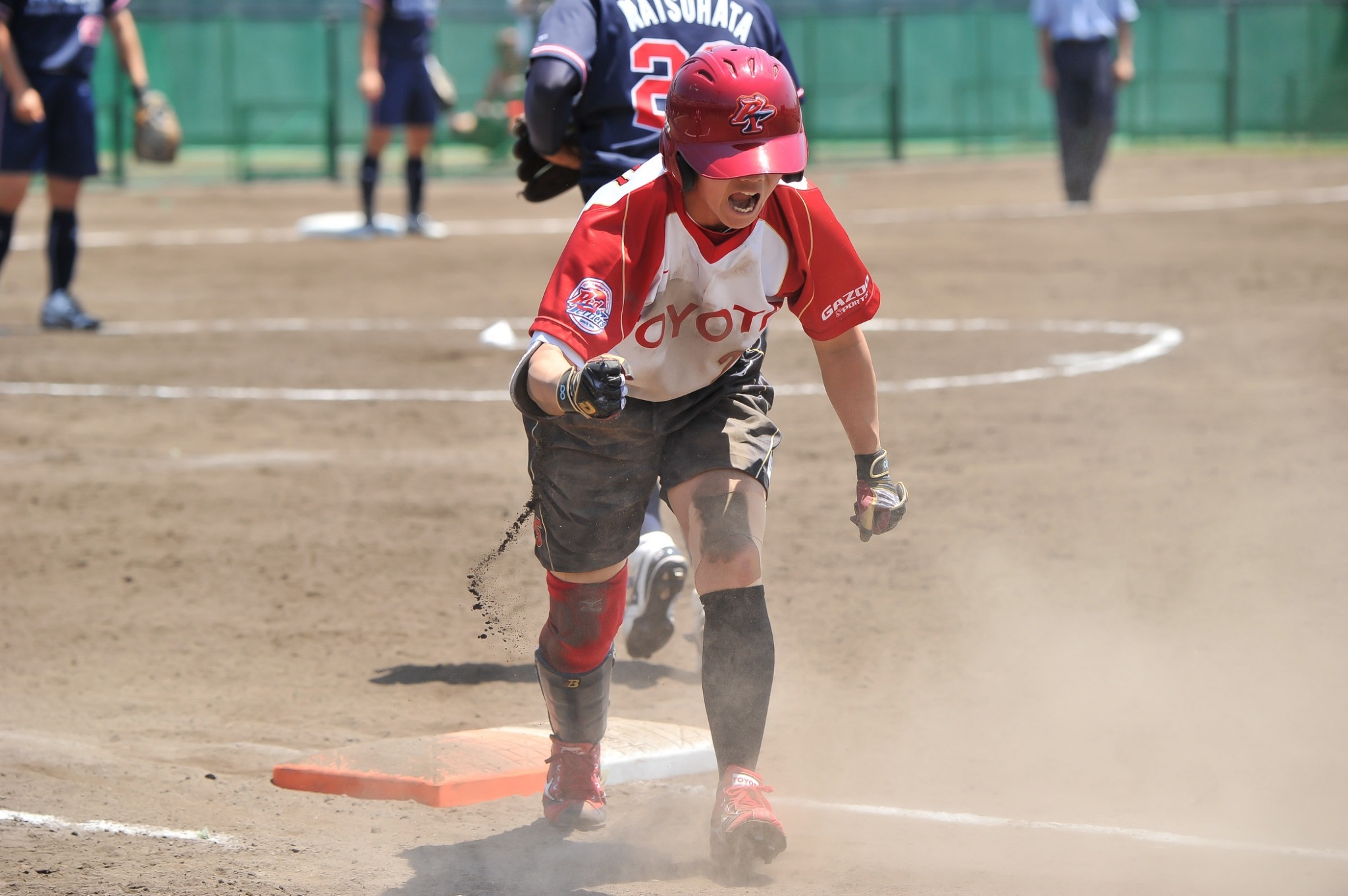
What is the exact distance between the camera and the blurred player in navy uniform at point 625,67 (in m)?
4.82

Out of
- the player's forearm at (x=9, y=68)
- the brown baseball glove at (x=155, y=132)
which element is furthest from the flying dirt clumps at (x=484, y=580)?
the player's forearm at (x=9, y=68)

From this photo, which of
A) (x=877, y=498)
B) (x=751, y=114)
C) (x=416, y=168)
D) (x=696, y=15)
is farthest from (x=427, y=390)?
(x=416, y=168)

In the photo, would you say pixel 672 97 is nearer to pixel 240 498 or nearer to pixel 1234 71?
pixel 240 498

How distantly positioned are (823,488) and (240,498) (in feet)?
7.70

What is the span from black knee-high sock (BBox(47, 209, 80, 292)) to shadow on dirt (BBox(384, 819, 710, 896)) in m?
7.44

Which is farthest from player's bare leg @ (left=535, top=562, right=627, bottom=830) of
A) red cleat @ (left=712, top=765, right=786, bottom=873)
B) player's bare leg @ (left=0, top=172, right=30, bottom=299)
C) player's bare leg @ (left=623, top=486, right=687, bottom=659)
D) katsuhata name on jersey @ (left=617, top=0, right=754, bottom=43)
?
player's bare leg @ (left=0, top=172, right=30, bottom=299)

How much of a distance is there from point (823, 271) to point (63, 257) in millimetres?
7792

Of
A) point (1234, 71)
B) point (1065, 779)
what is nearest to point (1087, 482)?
point (1065, 779)

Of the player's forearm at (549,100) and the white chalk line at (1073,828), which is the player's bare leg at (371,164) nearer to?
the player's forearm at (549,100)

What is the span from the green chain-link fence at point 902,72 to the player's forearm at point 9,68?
13385mm

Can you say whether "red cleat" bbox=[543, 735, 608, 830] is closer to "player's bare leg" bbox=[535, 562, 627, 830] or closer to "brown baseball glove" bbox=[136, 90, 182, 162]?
"player's bare leg" bbox=[535, 562, 627, 830]

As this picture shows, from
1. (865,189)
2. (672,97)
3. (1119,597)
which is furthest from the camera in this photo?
(865,189)

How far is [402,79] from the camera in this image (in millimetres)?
14359

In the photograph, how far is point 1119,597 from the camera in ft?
17.3
